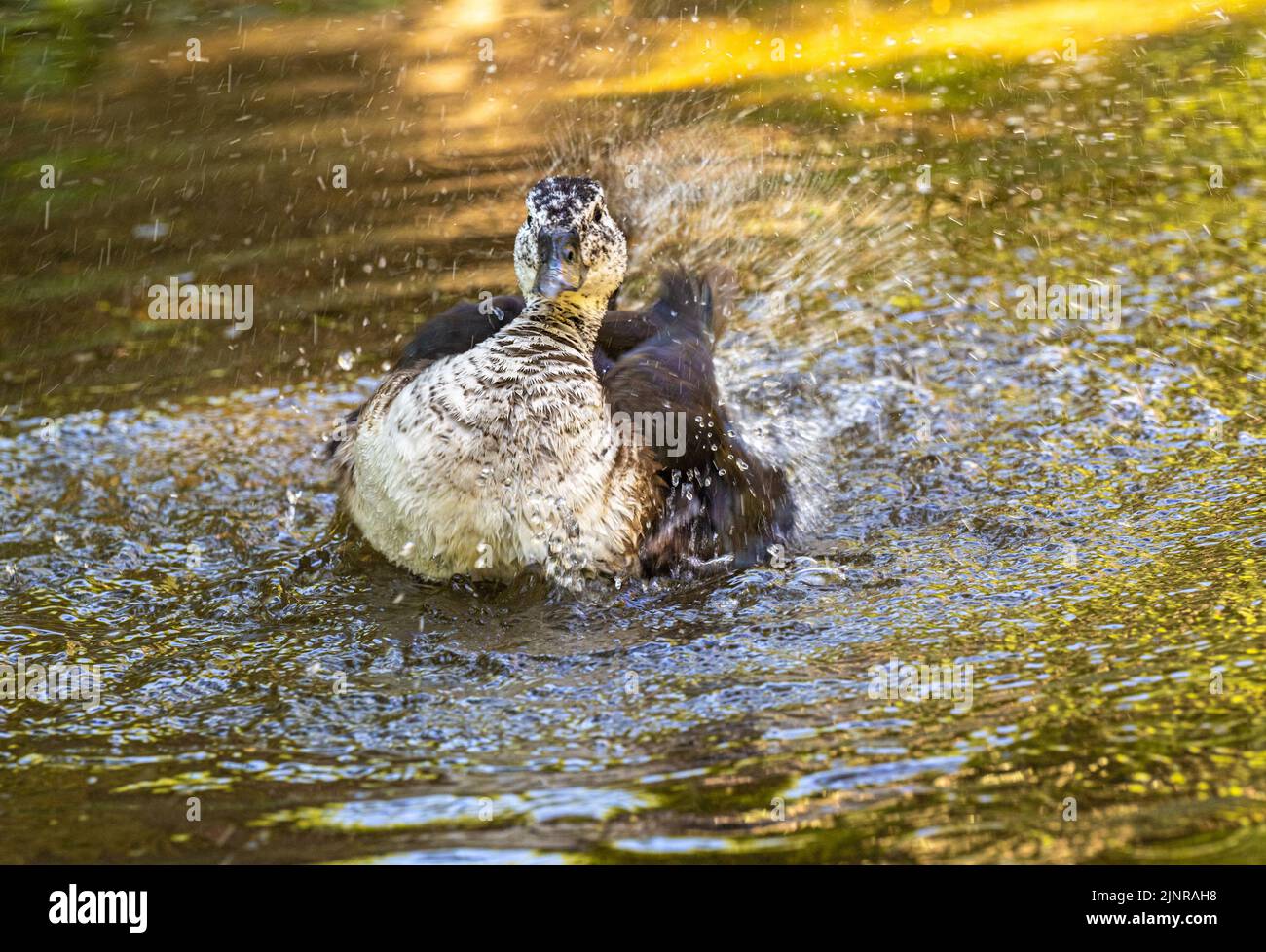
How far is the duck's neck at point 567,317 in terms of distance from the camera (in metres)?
5.72

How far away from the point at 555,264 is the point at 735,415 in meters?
1.80

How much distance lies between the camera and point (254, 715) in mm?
4383

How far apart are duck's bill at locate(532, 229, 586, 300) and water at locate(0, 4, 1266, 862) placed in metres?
1.08

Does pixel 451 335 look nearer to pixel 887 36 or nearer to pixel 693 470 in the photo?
pixel 693 470

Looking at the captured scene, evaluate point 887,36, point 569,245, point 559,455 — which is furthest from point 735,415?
point 887,36

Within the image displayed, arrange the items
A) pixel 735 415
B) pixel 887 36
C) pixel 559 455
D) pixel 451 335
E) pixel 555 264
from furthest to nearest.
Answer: pixel 887 36 < pixel 735 415 < pixel 451 335 < pixel 555 264 < pixel 559 455

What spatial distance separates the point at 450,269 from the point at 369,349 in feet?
2.87

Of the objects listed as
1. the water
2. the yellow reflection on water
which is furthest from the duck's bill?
the yellow reflection on water

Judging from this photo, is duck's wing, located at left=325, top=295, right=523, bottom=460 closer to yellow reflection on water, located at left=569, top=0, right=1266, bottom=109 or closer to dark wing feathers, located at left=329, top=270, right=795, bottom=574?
dark wing feathers, located at left=329, top=270, right=795, bottom=574

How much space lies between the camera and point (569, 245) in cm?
559

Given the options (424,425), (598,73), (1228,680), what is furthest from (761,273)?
(1228,680)

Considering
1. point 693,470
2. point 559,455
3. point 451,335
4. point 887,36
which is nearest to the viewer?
point 559,455

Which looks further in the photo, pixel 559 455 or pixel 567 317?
pixel 567 317
